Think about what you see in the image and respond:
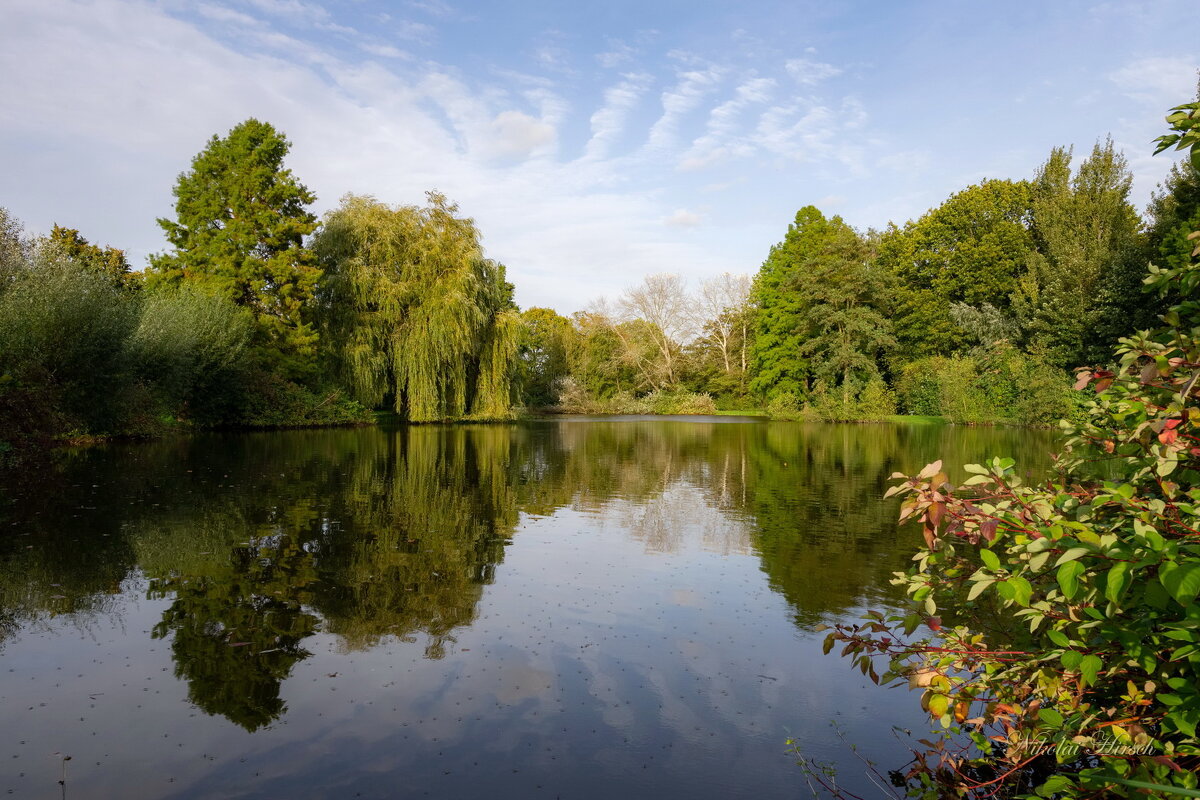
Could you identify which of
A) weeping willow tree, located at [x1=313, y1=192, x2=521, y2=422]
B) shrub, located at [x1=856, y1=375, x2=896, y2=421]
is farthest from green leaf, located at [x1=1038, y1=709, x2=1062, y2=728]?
shrub, located at [x1=856, y1=375, x2=896, y2=421]

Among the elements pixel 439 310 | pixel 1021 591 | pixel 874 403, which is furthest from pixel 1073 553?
pixel 874 403

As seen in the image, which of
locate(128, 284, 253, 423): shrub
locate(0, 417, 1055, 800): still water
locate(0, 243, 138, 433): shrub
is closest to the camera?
locate(0, 417, 1055, 800): still water

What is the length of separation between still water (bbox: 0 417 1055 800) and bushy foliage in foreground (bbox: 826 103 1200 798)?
1341 mm

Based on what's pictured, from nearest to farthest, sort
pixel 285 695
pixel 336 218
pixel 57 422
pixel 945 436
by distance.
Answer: pixel 285 695
pixel 57 422
pixel 945 436
pixel 336 218

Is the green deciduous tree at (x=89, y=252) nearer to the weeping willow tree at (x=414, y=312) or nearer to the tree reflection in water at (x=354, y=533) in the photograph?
the weeping willow tree at (x=414, y=312)

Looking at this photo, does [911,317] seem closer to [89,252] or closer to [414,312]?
[414,312]

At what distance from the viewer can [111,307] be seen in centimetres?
2059

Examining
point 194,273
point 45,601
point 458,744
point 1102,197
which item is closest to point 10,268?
point 194,273

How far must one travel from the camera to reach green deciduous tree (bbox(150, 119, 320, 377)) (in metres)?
30.9

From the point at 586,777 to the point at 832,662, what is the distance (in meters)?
2.45

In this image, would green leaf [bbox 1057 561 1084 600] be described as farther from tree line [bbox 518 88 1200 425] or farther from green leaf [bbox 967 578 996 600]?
tree line [bbox 518 88 1200 425]

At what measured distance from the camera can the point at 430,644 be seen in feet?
18.7

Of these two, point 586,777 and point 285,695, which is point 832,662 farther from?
point 285,695

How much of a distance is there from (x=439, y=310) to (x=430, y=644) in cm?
2701
